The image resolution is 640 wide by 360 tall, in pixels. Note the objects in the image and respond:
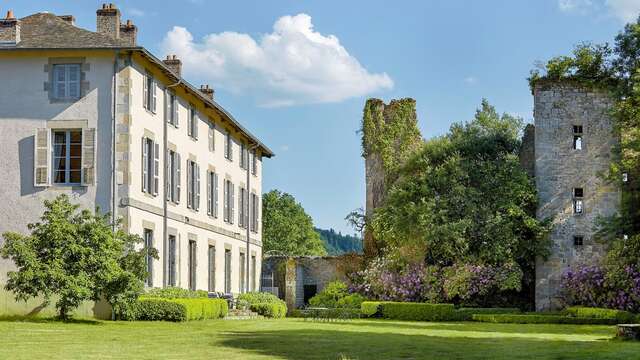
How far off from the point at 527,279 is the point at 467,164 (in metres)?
5.18

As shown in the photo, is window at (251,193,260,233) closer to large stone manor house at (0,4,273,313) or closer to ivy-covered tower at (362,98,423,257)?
ivy-covered tower at (362,98,423,257)

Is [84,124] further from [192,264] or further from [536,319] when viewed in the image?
[536,319]

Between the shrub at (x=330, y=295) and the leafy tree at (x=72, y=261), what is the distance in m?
18.0

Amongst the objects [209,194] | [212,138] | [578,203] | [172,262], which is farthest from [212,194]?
[578,203]

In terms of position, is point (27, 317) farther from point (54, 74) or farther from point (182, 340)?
point (182, 340)

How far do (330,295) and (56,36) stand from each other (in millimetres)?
19279

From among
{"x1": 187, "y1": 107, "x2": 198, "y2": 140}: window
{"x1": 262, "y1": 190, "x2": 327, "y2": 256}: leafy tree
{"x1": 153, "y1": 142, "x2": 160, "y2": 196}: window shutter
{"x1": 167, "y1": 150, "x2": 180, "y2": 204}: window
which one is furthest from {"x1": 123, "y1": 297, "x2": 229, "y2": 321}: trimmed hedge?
{"x1": 262, "y1": 190, "x2": 327, "y2": 256}: leafy tree

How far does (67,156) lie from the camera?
91.1ft

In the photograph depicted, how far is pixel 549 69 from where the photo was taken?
131 ft

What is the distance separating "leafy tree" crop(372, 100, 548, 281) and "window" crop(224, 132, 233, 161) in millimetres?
7034

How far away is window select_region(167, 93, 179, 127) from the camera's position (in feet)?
105

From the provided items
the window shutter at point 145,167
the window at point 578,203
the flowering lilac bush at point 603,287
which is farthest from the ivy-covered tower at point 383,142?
the window shutter at point 145,167

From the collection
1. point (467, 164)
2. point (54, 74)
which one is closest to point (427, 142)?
point (467, 164)

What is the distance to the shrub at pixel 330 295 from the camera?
140ft
